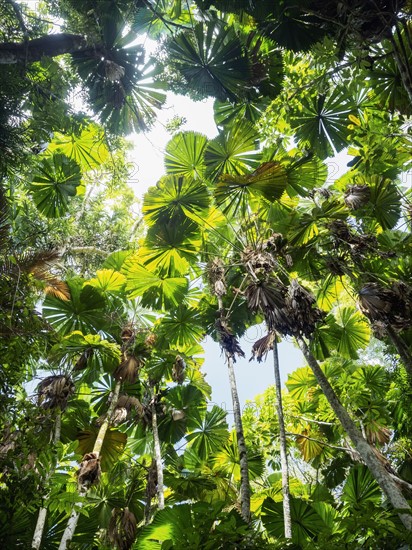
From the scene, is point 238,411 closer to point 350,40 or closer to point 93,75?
point 350,40

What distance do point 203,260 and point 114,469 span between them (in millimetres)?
3491

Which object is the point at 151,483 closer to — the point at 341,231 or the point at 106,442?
the point at 106,442

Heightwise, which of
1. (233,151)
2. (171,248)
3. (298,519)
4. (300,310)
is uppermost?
(233,151)

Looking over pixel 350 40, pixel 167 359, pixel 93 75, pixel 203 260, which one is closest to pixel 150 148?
pixel 93 75

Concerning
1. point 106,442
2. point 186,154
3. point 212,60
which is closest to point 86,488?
point 106,442

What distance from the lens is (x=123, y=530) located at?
422 cm

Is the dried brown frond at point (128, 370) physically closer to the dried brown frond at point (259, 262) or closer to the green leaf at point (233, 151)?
the dried brown frond at point (259, 262)

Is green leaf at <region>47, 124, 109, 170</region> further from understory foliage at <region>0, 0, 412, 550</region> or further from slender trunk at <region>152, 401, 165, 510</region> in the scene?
slender trunk at <region>152, 401, 165, 510</region>

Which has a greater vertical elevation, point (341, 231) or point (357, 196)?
point (357, 196)

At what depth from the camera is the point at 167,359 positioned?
5.39m

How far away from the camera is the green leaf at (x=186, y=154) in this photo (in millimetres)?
4867

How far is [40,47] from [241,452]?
505 centimetres

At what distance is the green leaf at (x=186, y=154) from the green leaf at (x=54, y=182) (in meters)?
1.34

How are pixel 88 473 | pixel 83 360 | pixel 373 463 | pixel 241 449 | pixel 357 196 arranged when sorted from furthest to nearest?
→ pixel 83 360
pixel 357 196
pixel 241 449
pixel 88 473
pixel 373 463
